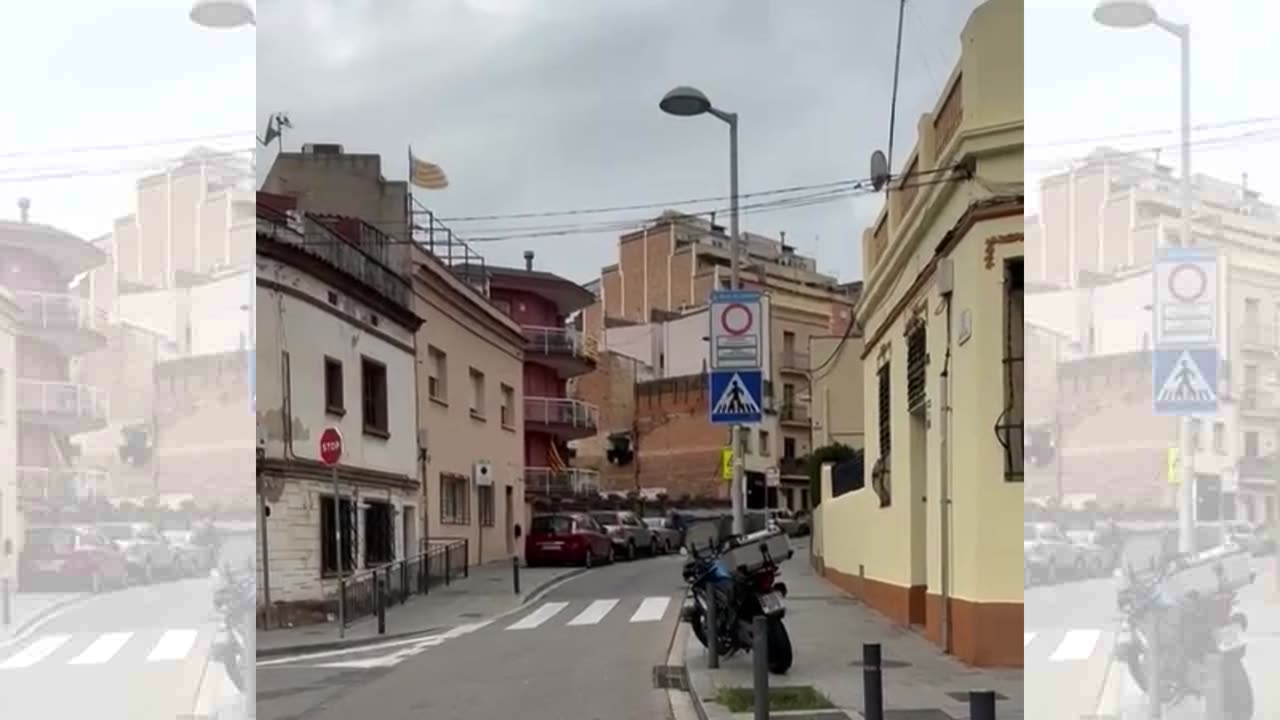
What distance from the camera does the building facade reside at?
49.1 ft

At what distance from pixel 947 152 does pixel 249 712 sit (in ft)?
25.9

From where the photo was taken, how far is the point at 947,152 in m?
9.92

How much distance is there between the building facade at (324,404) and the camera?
49.1ft

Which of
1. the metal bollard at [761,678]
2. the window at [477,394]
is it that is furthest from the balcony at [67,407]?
the window at [477,394]

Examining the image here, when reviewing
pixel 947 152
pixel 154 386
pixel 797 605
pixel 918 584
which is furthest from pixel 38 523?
pixel 797 605

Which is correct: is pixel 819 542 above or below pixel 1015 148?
below

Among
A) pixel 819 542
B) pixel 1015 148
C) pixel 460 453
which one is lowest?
pixel 819 542

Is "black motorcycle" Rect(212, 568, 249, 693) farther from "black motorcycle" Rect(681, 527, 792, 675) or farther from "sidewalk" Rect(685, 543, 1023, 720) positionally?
"black motorcycle" Rect(681, 527, 792, 675)

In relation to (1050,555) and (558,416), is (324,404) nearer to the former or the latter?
(1050,555)

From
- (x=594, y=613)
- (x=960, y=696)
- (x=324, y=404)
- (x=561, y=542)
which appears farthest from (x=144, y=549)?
(x=561, y=542)

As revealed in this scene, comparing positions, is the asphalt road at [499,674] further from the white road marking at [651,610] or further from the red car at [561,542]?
the red car at [561,542]

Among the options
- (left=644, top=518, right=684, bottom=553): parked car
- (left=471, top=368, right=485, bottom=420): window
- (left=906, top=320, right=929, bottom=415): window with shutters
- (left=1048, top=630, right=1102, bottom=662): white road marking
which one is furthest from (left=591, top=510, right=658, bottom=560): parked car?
(left=1048, top=630, right=1102, bottom=662): white road marking

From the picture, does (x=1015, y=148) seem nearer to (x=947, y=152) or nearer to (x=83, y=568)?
(x=947, y=152)

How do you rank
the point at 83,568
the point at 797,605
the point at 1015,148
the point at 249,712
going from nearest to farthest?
the point at 83,568 → the point at 249,712 → the point at 1015,148 → the point at 797,605
